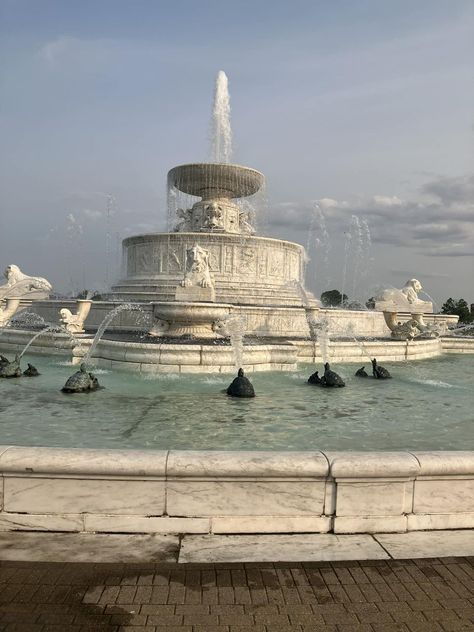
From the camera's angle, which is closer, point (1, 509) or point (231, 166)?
point (1, 509)

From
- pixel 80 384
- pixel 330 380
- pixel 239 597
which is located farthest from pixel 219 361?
pixel 239 597

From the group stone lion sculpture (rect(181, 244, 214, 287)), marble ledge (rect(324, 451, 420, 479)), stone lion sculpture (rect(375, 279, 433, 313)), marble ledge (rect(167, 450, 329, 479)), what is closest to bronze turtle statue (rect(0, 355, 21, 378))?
stone lion sculpture (rect(181, 244, 214, 287))

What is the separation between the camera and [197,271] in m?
14.9

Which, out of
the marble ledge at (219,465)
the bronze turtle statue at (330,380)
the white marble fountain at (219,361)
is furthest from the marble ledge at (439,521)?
the bronze turtle statue at (330,380)

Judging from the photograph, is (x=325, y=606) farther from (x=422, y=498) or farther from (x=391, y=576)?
(x=422, y=498)

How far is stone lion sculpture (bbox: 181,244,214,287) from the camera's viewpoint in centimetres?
1478

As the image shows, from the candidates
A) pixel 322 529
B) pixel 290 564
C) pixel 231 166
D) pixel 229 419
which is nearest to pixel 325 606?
pixel 290 564

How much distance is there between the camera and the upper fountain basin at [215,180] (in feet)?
89.9

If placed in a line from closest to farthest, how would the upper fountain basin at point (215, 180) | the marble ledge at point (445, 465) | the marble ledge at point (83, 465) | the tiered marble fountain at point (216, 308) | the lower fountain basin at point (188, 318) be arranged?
the marble ledge at point (83, 465)
the marble ledge at point (445, 465)
the tiered marble fountain at point (216, 308)
the lower fountain basin at point (188, 318)
the upper fountain basin at point (215, 180)

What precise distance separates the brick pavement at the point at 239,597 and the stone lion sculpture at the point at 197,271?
38.4 feet

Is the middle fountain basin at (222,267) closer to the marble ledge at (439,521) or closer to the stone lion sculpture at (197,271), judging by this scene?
the stone lion sculpture at (197,271)

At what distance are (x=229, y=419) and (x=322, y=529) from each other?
355cm

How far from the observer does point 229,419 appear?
7434 millimetres

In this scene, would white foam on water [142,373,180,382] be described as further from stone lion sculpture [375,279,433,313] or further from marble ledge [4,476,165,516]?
A: stone lion sculpture [375,279,433,313]
